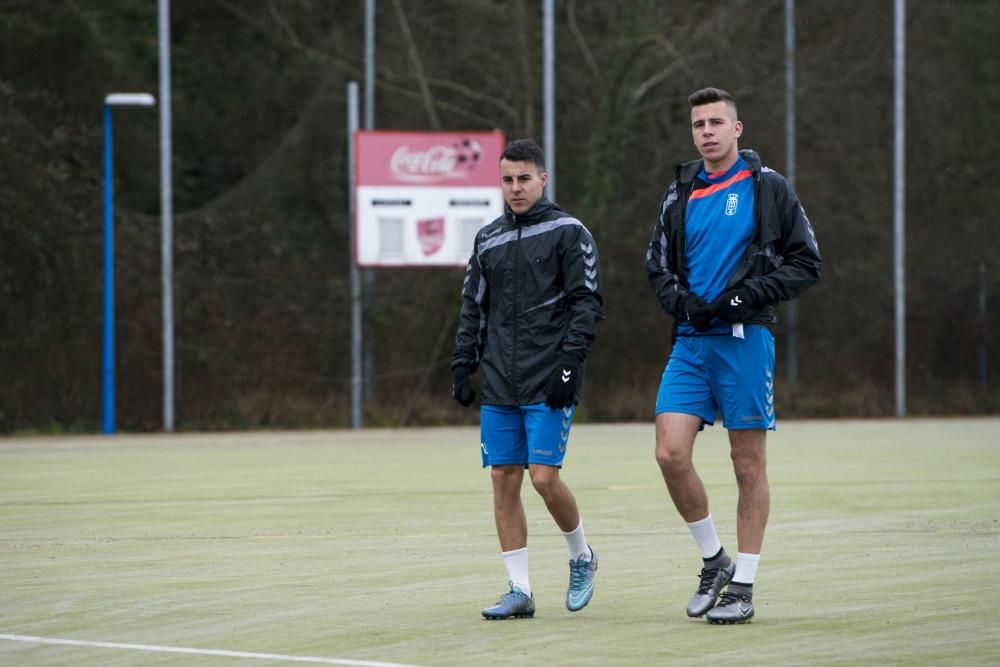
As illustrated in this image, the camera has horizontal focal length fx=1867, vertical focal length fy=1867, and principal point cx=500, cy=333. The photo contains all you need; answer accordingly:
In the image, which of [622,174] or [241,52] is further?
[241,52]

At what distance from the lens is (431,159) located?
2630cm

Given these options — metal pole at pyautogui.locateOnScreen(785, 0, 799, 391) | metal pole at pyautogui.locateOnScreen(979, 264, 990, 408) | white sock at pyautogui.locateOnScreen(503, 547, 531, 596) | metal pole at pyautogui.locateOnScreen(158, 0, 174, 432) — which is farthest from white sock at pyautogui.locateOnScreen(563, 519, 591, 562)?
metal pole at pyautogui.locateOnScreen(979, 264, 990, 408)

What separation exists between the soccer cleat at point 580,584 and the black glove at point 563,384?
79 centimetres

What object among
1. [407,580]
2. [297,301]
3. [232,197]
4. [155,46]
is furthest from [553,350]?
[155,46]

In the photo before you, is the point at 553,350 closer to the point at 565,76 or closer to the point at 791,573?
the point at 791,573

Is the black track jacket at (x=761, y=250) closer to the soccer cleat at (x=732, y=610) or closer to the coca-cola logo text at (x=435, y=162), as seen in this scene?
the soccer cleat at (x=732, y=610)

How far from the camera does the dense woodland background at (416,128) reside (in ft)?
86.8

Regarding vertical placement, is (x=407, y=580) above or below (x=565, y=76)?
below

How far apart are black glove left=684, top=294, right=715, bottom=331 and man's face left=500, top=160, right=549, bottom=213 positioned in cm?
87

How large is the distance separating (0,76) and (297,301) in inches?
281

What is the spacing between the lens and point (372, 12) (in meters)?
28.6

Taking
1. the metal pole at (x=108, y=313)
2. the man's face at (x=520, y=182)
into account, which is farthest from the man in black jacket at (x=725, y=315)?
the metal pole at (x=108, y=313)

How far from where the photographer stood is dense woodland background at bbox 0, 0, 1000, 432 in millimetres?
26469

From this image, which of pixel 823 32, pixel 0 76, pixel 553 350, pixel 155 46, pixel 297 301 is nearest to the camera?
pixel 553 350
